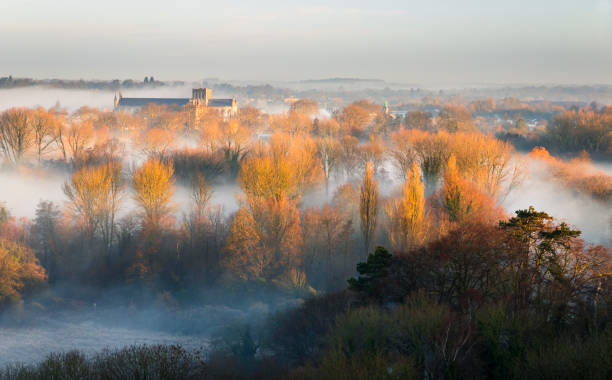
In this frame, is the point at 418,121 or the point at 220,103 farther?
the point at 220,103

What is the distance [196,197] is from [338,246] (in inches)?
526

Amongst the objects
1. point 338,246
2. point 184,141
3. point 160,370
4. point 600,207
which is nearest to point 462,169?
point 600,207

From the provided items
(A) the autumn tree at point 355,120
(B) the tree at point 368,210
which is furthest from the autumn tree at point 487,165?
(A) the autumn tree at point 355,120

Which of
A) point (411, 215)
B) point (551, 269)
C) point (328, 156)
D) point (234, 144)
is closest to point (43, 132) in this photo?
point (234, 144)

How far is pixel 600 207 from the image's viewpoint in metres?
43.4

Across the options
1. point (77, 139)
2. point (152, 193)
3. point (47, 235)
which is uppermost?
point (77, 139)

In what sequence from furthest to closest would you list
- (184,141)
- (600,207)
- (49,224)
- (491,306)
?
(184,141)
(600,207)
(49,224)
(491,306)

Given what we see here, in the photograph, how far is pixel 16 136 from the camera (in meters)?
57.5

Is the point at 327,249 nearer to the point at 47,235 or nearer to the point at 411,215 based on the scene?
the point at 411,215

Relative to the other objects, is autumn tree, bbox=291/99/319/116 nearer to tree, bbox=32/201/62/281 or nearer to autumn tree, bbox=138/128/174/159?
autumn tree, bbox=138/128/174/159

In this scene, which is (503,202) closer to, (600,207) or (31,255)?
(600,207)

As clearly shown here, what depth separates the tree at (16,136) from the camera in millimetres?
57375

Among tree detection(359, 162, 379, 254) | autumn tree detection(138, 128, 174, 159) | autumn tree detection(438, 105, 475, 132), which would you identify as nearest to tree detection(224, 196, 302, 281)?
tree detection(359, 162, 379, 254)

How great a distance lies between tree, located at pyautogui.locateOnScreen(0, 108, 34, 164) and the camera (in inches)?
2259
